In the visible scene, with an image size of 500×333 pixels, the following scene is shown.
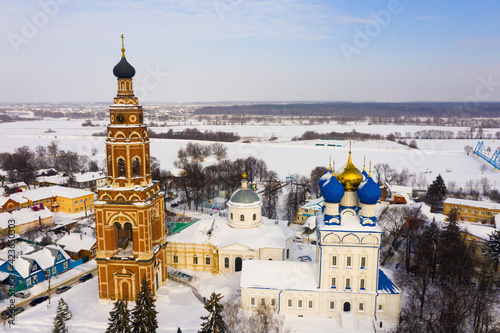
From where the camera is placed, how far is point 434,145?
87.0m

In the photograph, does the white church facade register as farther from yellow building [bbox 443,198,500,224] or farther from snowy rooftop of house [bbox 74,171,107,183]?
snowy rooftop of house [bbox 74,171,107,183]

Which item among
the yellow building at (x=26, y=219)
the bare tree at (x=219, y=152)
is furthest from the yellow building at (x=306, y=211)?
the bare tree at (x=219, y=152)

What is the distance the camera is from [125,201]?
792 inches

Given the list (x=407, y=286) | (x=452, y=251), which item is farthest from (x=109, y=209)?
(x=452, y=251)

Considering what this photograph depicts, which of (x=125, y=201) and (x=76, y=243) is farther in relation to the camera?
(x=76, y=243)

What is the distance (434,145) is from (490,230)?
65.7 meters

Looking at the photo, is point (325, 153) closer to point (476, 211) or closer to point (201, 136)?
point (201, 136)

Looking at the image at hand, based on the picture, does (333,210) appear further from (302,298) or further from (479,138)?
(479,138)

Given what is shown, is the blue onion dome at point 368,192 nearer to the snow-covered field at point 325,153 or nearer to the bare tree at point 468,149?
the snow-covered field at point 325,153

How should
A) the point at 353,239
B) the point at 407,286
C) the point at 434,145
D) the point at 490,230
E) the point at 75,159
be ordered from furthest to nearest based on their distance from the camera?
the point at 434,145 → the point at 75,159 → the point at 490,230 → the point at 407,286 → the point at 353,239

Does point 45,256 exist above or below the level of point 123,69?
below

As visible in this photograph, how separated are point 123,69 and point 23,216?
22731 mm

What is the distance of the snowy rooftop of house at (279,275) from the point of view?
20141 millimetres

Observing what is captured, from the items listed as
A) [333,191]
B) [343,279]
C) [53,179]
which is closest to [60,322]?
[343,279]
